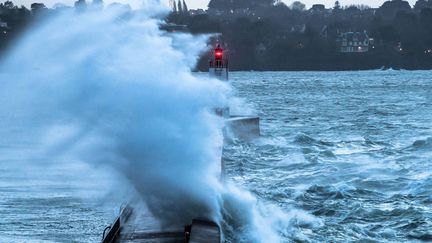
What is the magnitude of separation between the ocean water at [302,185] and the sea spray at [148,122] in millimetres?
903

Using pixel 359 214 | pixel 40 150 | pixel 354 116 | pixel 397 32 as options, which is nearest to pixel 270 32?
pixel 397 32

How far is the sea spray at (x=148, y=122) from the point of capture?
58.4 feet

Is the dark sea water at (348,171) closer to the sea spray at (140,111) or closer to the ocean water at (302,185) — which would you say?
the ocean water at (302,185)

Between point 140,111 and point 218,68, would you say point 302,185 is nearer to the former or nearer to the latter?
point 140,111

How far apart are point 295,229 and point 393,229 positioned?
2.29 metres

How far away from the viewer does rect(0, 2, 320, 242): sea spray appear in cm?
1780

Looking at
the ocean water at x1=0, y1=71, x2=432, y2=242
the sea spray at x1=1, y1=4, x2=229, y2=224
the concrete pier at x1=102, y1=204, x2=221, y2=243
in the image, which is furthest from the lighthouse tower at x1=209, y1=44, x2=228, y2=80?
the concrete pier at x1=102, y1=204, x2=221, y2=243

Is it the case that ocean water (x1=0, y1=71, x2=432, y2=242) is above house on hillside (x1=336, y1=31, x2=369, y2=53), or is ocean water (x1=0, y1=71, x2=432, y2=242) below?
above

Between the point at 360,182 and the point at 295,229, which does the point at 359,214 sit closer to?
the point at 295,229

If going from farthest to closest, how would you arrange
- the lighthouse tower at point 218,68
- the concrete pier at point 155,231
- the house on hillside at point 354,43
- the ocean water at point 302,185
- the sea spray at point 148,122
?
1. the house on hillside at point 354,43
2. the lighthouse tower at point 218,68
3. the ocean water at point 302,185
4. the sea spray at point 148,122
5. the concrete pier at point 155,231

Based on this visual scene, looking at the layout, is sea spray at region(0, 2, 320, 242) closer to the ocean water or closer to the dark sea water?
the ocean water

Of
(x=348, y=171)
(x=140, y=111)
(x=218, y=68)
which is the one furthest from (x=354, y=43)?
(x=140, y=111)

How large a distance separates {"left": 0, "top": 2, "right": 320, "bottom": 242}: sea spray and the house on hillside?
562 ft

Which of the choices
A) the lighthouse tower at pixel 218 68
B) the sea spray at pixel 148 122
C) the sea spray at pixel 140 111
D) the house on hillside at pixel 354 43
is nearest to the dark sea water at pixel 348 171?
the sea spray at pixel 148 122
